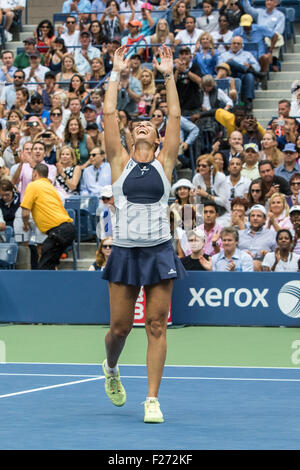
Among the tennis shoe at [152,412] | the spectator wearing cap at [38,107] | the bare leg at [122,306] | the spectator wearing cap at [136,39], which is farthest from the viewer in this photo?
the spectator wearing cap at [136,39]

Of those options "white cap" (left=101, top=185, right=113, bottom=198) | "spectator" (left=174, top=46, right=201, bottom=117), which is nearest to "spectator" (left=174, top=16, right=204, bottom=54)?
"spectator" (left=174, top=46, right=201, bottom=117)

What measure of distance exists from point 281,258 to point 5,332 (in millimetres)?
3780

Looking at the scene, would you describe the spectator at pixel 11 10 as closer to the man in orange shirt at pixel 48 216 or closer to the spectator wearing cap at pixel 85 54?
the spectator wearing cap at pixel 85 54

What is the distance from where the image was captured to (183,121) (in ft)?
58.6

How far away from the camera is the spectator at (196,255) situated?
14398 millimetres

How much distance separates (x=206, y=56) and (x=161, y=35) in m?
1.20

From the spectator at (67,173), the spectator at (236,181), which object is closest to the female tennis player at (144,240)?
the spectator at (236,181)

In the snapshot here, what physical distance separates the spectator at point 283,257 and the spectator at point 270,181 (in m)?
1.54

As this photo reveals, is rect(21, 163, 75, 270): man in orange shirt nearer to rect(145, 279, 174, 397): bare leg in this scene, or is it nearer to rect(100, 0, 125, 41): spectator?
rect(100, 0, 125, 41): spectator

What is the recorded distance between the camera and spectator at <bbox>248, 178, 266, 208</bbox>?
15.4 metres

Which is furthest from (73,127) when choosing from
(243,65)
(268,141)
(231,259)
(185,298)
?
(185,298)

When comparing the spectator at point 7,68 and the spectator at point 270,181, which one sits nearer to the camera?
the spectator at point 270,181

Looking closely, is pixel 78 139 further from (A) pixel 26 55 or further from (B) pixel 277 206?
(A) pixel 26 55
